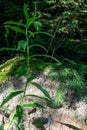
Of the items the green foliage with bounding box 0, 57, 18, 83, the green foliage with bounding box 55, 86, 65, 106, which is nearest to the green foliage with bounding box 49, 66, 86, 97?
the green foliage with bounding box 55, 86, 65, 106

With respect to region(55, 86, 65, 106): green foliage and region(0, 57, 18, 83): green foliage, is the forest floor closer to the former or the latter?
region(55, 86, 65, 106): green foliage

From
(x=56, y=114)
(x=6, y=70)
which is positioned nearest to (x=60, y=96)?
(x=56, y=114)

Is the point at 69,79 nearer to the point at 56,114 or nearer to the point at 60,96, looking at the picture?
the point at 60,96

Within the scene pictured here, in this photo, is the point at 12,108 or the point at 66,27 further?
the point at 66,27

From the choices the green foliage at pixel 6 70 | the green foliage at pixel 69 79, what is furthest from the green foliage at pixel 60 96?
the green foliage at pixel 6 70

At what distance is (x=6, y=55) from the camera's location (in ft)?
13.5

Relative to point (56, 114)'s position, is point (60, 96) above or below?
above

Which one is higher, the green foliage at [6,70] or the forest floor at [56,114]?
the green foliage at [6,70]

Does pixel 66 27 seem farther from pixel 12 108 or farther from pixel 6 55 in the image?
pixel 12 108

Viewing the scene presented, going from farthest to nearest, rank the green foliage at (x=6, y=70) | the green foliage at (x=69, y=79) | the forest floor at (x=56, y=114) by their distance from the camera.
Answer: the green foliage at (x=6, y=70) < the green foliage at (x=69, y=79) < the forest floor at (x=56, y=114)

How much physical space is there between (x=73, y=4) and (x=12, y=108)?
1981 mm

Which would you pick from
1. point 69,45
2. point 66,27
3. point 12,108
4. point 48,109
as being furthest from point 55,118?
point 66,27

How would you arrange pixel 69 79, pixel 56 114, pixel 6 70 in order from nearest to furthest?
pixel 56 114 < pixel 69 79 < pixel 6 70

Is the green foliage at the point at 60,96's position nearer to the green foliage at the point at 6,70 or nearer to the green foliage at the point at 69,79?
the green foliage at the point at 69,79
